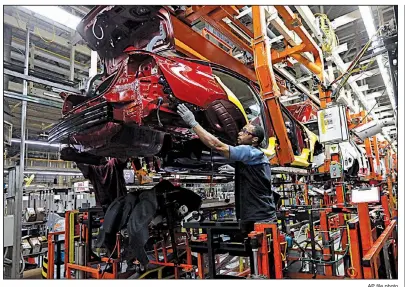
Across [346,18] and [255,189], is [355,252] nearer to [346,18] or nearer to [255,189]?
[255,189]

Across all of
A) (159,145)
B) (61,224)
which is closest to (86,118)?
(159,145)

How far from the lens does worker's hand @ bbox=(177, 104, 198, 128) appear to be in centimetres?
213

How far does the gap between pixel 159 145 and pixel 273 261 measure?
142cm

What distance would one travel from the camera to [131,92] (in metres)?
2.20

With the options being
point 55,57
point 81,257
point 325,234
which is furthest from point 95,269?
point 55,57

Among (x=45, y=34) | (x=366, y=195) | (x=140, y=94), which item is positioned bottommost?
(x=366, y=195)

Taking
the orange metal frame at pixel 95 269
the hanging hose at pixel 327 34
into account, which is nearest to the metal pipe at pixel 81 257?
the orange metal frame at pixel 95 269

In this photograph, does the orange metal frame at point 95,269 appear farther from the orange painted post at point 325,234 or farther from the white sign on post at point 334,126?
the white sign on post at point 334,126

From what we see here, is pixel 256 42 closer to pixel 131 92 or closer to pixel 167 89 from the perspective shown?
pixel 167 89

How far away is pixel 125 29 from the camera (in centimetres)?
270

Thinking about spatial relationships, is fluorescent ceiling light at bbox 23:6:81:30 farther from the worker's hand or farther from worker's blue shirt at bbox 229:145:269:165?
worker's blue shirt at bbox 229:145:269:165

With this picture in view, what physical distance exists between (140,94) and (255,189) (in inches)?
40.4

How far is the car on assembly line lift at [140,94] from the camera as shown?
2.21m
